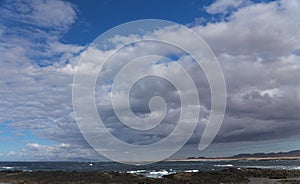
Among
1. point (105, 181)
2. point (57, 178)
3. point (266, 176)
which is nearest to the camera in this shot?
point (105, 181)

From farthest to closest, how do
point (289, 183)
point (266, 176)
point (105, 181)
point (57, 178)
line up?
point (266, 176) → point (57, 178) → point (105, 181) → point (289, 183)

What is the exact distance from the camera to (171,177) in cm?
6056

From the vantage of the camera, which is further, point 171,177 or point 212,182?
point 171,177

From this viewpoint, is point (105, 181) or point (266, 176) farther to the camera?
point (266, 176)

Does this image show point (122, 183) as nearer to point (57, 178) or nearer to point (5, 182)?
point (57, 178)

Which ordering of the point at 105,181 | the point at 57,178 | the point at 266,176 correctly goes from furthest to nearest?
1. the point at 266,176
2. the point at 57,178
3. the point at 105,181

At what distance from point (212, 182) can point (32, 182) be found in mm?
28357

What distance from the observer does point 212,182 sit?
53125 millimetres

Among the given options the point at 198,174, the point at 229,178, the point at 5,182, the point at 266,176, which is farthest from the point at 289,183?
the point at 5,182

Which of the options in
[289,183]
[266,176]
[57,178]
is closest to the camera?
[289,183]

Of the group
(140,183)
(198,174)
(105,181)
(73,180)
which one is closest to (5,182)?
(73,180)

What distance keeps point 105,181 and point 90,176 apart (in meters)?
6.91

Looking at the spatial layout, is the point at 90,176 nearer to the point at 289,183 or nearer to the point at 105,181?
the point at 105,181

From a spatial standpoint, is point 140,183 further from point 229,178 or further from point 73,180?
point 229,178
